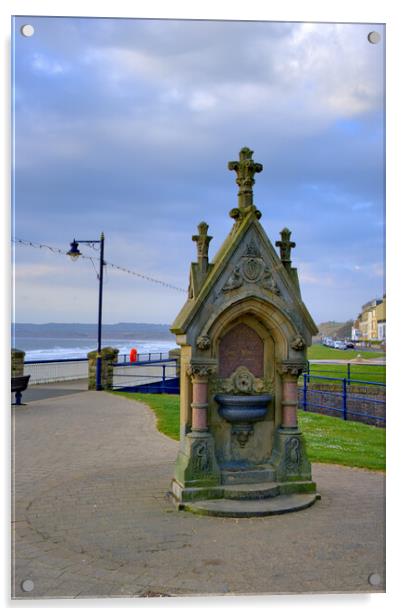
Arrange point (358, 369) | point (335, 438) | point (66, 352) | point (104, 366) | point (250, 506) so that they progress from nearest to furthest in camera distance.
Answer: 1. point (250, 506)
2. point (358, 369)
3. point (335, 438)
4. point (104, 366)
5. point (66, 352)

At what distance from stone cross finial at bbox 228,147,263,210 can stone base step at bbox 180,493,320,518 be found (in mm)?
3600

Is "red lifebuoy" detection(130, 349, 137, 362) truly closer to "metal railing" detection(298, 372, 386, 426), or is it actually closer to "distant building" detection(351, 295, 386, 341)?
"metal railing" detection(298, 372, 386, 426)

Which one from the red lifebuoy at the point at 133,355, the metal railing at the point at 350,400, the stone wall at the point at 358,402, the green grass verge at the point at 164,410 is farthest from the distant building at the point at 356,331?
the red lifebuoy at the point at 133,355

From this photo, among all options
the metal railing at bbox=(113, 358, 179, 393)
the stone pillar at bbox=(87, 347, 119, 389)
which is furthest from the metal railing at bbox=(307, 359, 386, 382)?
the stone pillar at bbox=(87, 347, 119, 389)

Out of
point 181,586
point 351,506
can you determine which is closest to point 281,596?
point 181,586

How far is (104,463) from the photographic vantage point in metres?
9.35

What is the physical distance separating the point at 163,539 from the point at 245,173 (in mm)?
4410

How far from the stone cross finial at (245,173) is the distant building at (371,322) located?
6.74 feet

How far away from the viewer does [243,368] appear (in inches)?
287

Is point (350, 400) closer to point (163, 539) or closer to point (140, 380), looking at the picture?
point (140, 380)

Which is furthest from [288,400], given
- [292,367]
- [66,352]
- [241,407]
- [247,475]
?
[66,352]

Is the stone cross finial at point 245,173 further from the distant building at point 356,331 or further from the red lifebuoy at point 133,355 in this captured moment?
the red lifebuoy at point 133,355

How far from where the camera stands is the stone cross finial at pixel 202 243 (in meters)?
7.09

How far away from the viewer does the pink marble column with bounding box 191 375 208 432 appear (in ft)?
22.9
